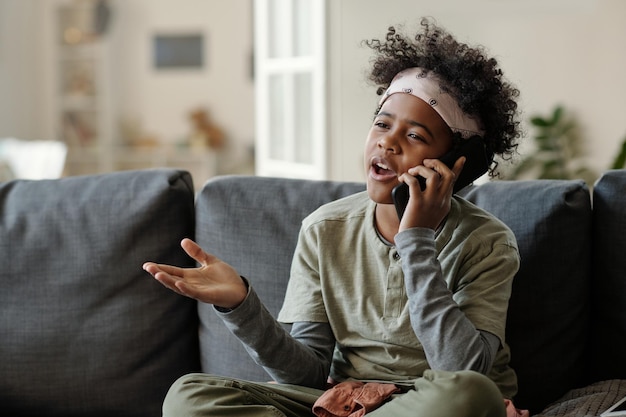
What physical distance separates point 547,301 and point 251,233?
2.10ft

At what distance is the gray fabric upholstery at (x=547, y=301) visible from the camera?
1705 mm

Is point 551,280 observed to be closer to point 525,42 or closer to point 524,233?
point 524,233

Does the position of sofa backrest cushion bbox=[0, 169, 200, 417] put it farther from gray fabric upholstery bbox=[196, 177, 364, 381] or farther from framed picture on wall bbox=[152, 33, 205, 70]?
framed picture on wall bbox=[152, 33, 205, 70]

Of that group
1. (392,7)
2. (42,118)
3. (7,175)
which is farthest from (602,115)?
(42,118)

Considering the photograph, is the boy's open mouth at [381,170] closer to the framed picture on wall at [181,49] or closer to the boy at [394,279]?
the boy at [394,279]

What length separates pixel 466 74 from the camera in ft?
5.19

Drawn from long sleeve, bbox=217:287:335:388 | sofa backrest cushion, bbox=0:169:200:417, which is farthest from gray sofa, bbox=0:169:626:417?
long sleeve, bbox=217:287:335:388

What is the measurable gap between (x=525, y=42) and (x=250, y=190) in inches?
92.6

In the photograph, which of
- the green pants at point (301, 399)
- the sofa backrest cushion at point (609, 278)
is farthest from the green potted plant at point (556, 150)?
the green pants at point (301, 399)

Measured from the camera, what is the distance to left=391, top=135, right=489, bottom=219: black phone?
1.54 meters

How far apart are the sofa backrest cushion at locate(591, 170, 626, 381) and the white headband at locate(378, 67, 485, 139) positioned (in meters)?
0.32

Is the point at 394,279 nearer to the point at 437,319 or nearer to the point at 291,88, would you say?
the point at 437,319

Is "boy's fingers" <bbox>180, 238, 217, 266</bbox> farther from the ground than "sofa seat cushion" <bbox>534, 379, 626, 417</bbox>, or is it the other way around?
"boy's fingers" <bbox>180, 238, 217, 266</bbox>

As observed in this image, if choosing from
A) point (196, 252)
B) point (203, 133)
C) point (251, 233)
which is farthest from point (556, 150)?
point (203, 133)
